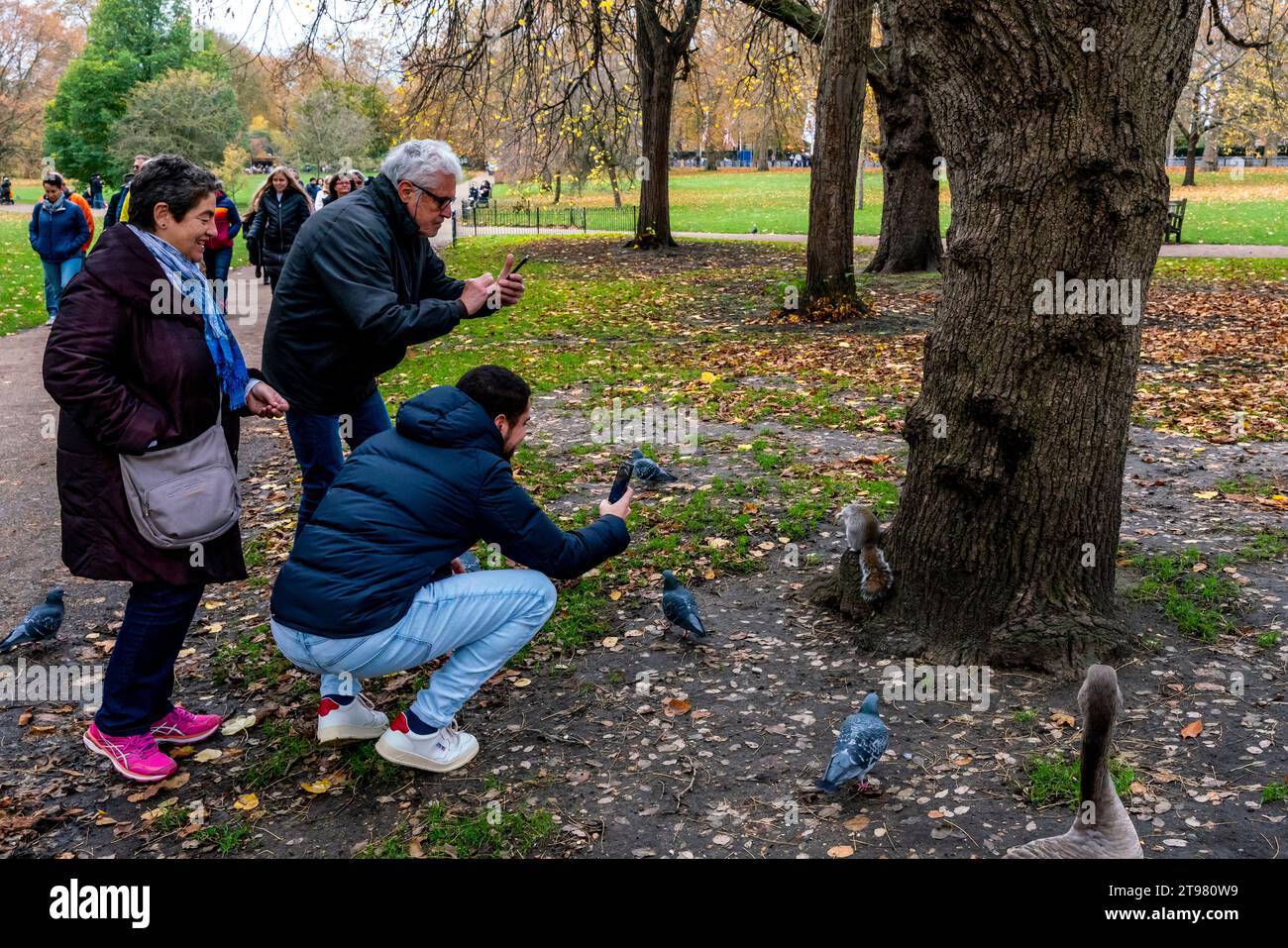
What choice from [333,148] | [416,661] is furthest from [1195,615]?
[333,148]

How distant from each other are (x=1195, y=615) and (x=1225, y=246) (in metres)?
21.0

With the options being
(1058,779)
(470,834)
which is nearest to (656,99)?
(1058,779)

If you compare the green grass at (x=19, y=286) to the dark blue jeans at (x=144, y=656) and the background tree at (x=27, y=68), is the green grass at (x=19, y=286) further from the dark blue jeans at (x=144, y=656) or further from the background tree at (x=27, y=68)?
the background tree at (x=27, y=68)

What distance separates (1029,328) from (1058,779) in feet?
5.86

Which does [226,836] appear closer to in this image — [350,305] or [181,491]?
[181,491]

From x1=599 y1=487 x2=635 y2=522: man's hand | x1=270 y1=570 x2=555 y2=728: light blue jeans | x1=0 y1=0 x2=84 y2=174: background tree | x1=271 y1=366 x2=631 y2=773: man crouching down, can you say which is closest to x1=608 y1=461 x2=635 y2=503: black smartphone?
x1=599 y1=487 x2=635 y2=522: man's hand

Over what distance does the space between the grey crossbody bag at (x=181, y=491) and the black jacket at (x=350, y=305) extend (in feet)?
2.12

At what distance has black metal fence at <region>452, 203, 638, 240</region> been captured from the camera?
116 ft

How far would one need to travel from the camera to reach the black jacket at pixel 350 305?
13.7ft

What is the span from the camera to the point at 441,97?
15.0m

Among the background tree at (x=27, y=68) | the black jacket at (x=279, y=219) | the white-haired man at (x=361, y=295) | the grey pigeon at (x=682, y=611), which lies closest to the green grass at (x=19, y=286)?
the black jacket at (x=279, y=219)

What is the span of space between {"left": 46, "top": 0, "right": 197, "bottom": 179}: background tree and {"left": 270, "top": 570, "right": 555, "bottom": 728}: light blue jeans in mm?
56249

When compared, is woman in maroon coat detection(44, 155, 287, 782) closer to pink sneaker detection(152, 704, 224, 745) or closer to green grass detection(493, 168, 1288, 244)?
pink sneaker detection(152, 704, 224, 745)

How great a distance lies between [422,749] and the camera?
3.92 m
